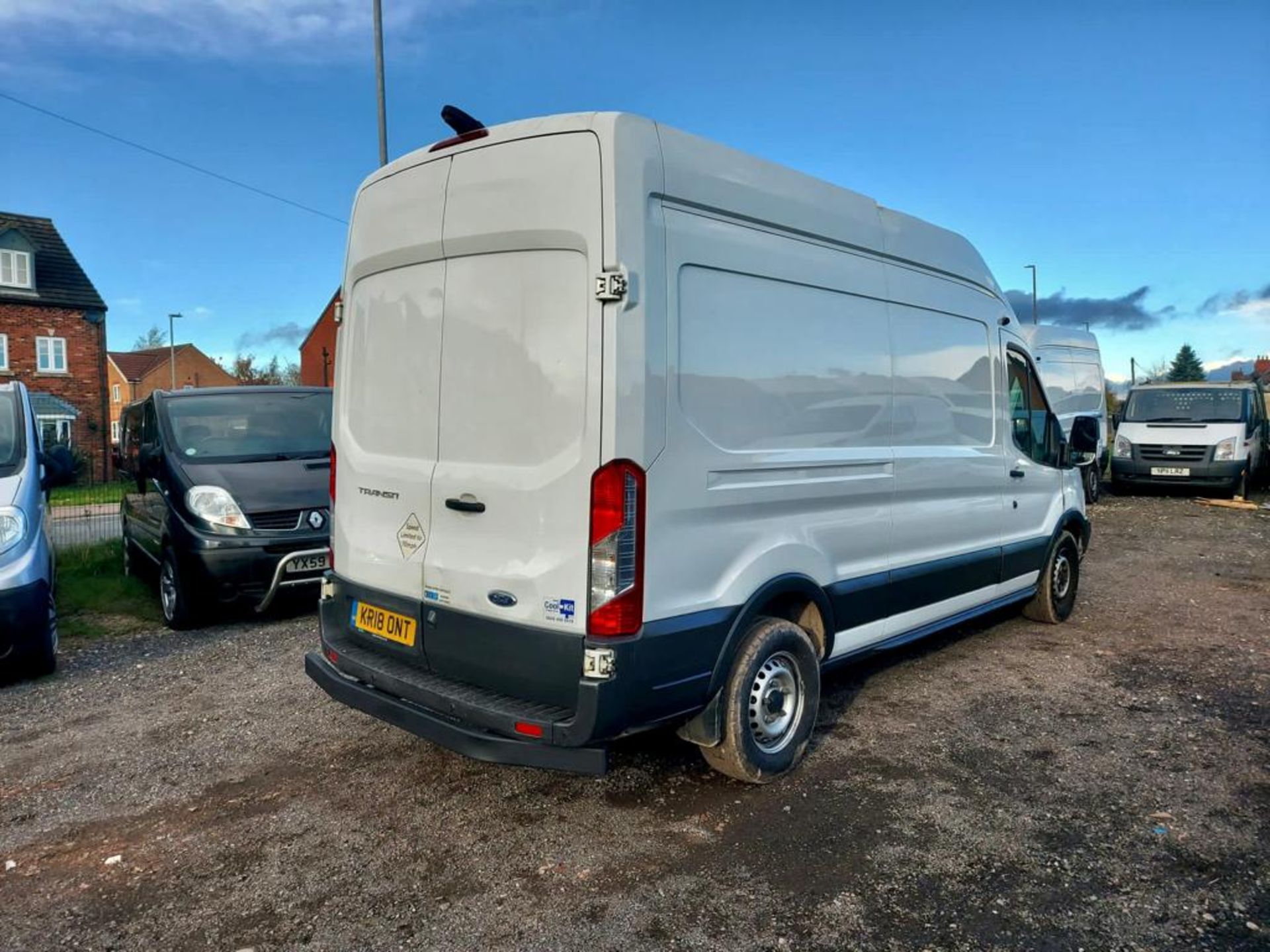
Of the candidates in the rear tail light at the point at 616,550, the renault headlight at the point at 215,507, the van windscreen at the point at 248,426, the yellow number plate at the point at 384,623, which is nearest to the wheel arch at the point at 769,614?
the rear tail light at the point at 616,550

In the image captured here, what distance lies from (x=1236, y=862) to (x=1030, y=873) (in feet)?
2.63

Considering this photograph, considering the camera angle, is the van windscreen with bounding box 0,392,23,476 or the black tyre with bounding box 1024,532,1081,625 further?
the black tyre with bounding box 1024,532,1081,625

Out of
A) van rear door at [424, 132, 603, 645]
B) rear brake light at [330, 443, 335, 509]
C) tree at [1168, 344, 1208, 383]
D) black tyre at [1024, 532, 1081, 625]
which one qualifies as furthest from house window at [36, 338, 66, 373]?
tree at [1168, 344, 1208, 383]

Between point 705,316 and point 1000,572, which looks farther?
point 1000,572

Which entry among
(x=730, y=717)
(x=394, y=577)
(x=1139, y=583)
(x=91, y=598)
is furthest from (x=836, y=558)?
(x=91, y=598)

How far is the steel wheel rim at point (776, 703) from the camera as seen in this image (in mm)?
3812

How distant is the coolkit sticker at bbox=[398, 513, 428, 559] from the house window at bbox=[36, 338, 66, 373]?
33.7 metres

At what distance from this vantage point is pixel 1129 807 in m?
3.71

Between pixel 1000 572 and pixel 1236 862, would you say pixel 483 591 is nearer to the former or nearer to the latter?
pixel 1236 862

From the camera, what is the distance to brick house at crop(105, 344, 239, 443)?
200ft

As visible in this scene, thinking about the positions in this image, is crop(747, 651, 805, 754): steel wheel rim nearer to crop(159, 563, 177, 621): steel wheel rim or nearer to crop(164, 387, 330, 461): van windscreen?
crop(164, 387, 330, 461): van windscreen

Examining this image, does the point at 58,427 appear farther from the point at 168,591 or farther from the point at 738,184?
the point at 738,184

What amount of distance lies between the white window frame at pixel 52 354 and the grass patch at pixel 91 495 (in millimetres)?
22984

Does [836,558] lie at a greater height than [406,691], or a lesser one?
greater
